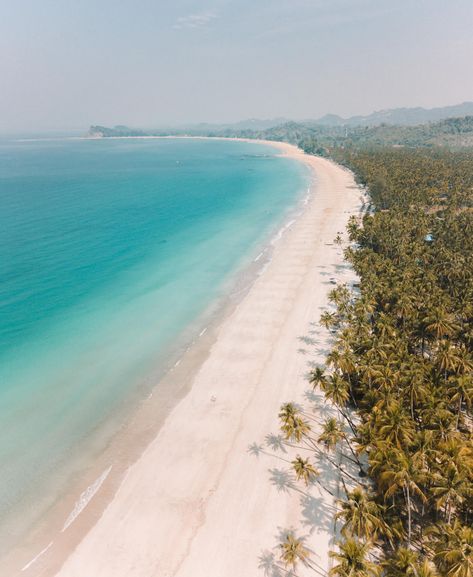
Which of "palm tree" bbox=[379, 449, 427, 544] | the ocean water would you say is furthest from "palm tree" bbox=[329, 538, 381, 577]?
the ocean water

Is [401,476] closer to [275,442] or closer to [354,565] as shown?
[354,565]

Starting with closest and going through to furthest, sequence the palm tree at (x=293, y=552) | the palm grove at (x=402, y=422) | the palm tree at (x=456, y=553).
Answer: the palm tree at (x=456, y=553), the palm grove at (x=402, y=422), the palm tree at (x=293, y=552)

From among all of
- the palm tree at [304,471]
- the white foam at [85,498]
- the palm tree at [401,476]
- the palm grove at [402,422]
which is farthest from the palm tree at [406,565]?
the white foam at [85,498]

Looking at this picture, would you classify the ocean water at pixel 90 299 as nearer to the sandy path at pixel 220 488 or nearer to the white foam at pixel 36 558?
the white foam at pixel 36 558

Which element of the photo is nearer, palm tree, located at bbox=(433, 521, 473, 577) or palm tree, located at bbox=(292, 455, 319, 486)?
palm tree, located at bbox=(433, 521, 473, 577)

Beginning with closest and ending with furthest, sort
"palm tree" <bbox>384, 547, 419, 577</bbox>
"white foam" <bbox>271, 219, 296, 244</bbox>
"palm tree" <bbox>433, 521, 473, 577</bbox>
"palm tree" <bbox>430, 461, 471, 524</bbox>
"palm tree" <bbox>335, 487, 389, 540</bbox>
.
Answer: "palm tree" <bbox>433, 521, 473, 577</bbox> < "palm tree" <bbox>384, 547, 419, 577</bbox> < "palm tree" <bbox>335, 487, 389, 540</bbox> < "palm tree" <bbox>430, 461, 471, 524</bbox> < "white foam" <bbox>271, 219, 296, 244</bbox>

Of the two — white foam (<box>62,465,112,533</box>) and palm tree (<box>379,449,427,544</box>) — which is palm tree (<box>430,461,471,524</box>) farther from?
white foam (<box>62,465,112,533</box>)
